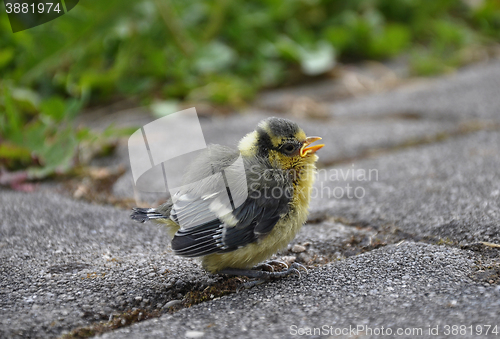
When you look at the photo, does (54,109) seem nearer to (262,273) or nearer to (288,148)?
(288,148)

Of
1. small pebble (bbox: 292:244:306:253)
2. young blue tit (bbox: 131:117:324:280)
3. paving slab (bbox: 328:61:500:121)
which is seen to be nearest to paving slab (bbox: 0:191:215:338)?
young blue tit (bbox: 131:117:324:280)

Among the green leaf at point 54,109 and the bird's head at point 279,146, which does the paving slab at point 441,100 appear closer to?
the bird's head at point 279,146

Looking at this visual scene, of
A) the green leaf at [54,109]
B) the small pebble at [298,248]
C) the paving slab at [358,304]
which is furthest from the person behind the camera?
the green leaf at [54,109]

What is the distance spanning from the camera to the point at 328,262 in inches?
79.6

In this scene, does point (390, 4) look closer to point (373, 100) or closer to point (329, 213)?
point (373, 100)

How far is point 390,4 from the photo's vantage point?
6.08 metres

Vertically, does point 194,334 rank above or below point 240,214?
below

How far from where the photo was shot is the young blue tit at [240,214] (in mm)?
1874

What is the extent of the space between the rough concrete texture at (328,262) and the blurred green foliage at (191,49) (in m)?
0.90

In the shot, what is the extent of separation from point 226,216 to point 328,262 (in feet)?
1.52

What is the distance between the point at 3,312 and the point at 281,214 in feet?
3.34

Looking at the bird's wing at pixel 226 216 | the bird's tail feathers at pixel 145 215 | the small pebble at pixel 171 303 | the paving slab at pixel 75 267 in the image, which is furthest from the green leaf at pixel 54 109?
the small pebble at pixel 171 303

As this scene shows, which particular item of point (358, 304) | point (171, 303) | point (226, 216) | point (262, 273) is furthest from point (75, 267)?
point (358, 304)

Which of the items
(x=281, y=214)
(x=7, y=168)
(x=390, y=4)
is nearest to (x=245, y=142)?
(x=281, y=214)
